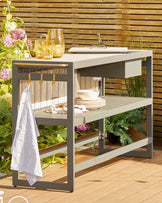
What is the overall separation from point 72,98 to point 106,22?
2511mm

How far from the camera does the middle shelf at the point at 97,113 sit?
4.84 metres

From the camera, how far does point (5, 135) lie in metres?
5.53

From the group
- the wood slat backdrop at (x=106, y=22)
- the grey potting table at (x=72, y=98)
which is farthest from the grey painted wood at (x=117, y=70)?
the wood slat backdrop at (x=106, y=22)

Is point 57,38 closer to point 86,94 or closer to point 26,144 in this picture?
point 86,94

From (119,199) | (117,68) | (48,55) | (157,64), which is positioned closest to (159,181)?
(119,199)

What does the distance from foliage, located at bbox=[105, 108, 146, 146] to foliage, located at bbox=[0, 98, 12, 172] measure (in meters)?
1.25

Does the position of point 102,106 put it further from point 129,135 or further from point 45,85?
point 129,135

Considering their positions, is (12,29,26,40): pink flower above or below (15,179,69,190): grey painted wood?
above

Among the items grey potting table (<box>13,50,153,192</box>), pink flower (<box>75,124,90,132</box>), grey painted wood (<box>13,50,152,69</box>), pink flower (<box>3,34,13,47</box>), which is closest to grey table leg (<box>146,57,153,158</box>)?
grey potting table (<box>13,50,153,192</box>)

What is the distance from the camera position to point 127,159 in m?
6.10

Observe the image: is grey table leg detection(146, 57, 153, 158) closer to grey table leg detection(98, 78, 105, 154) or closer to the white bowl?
grey table leg detection(98, 78, 105, 154)

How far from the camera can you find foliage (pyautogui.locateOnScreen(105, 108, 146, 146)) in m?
6.48

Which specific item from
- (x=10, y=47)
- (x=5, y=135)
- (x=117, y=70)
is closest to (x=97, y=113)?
(x=117, y=70)

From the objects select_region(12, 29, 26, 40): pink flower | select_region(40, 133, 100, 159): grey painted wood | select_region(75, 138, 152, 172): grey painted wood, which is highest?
select_region(12, 29, 26, 40): pink flower
